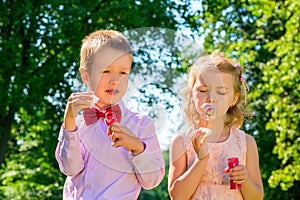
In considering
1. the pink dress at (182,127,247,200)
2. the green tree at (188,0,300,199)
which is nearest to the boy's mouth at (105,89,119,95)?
the pink dress at (182,127,247,200)

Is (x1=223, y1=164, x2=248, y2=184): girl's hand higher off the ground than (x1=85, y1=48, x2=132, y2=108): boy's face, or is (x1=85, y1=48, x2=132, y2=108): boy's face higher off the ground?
(x1=85, y1=48, x2=132, y2=108): boy's face

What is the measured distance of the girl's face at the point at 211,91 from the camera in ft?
11.9

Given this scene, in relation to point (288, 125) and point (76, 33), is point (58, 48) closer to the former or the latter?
point (76, 33)

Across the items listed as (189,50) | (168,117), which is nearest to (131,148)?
(168,117)

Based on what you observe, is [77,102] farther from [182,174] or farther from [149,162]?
[182,174]

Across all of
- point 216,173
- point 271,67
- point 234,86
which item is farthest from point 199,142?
point 271,67

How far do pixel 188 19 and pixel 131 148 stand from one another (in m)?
10.1

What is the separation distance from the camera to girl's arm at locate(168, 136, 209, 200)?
3.84m

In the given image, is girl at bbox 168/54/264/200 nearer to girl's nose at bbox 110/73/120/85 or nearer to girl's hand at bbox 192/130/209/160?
girl's hand at bbox 192/130/209/160

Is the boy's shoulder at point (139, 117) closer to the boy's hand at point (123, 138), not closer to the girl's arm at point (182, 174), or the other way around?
the boy's hand at point (123, 138)

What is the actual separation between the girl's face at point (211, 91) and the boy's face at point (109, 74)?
0.48 m

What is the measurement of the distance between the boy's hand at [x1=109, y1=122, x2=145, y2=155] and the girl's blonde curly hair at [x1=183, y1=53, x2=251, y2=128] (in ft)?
1.37

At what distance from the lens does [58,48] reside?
1290 centimetres

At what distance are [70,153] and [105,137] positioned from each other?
192 millimetres
